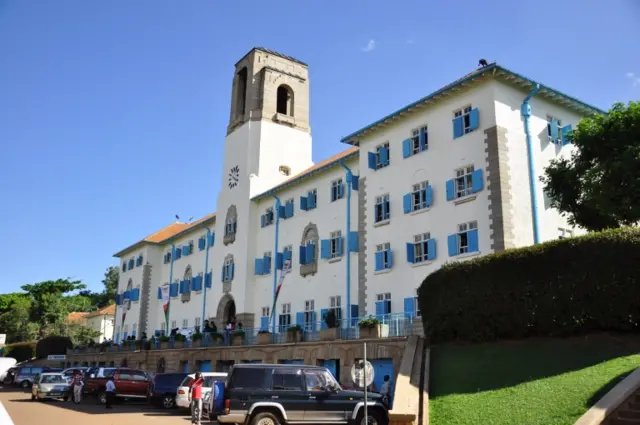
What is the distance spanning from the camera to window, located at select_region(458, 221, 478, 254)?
2502 centimetres

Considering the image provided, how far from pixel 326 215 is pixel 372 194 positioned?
16.0 ft

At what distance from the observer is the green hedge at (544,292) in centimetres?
1606

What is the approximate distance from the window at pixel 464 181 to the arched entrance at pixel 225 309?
2214cm

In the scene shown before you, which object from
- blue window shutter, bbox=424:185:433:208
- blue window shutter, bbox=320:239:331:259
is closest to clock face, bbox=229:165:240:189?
blue window shutter, bbox=320:239:331:259

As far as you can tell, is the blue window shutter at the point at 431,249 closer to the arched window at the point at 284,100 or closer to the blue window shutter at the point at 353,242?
the blue window shutter at the point at 353,242

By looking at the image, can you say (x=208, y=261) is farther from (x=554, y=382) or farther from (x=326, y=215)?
(x=554, y=382)

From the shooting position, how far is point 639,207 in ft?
63.2

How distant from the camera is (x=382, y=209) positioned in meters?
29.9

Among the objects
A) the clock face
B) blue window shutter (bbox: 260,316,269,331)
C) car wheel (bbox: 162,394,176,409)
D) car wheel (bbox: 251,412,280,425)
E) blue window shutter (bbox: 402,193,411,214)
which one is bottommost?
car wheel (bbox: 162,394,176,409)

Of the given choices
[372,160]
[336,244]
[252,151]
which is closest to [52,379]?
[336,244]

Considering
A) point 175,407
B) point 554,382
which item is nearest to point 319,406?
point 554,382

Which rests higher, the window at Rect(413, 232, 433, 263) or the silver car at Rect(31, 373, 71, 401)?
the window at Rect(413, 232, 433, 263)

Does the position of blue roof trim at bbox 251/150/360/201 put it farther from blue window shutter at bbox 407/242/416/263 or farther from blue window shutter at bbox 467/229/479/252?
blue window shutter at bbox 467/229/479/252

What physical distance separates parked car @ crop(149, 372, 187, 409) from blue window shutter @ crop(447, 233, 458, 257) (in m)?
13.0
